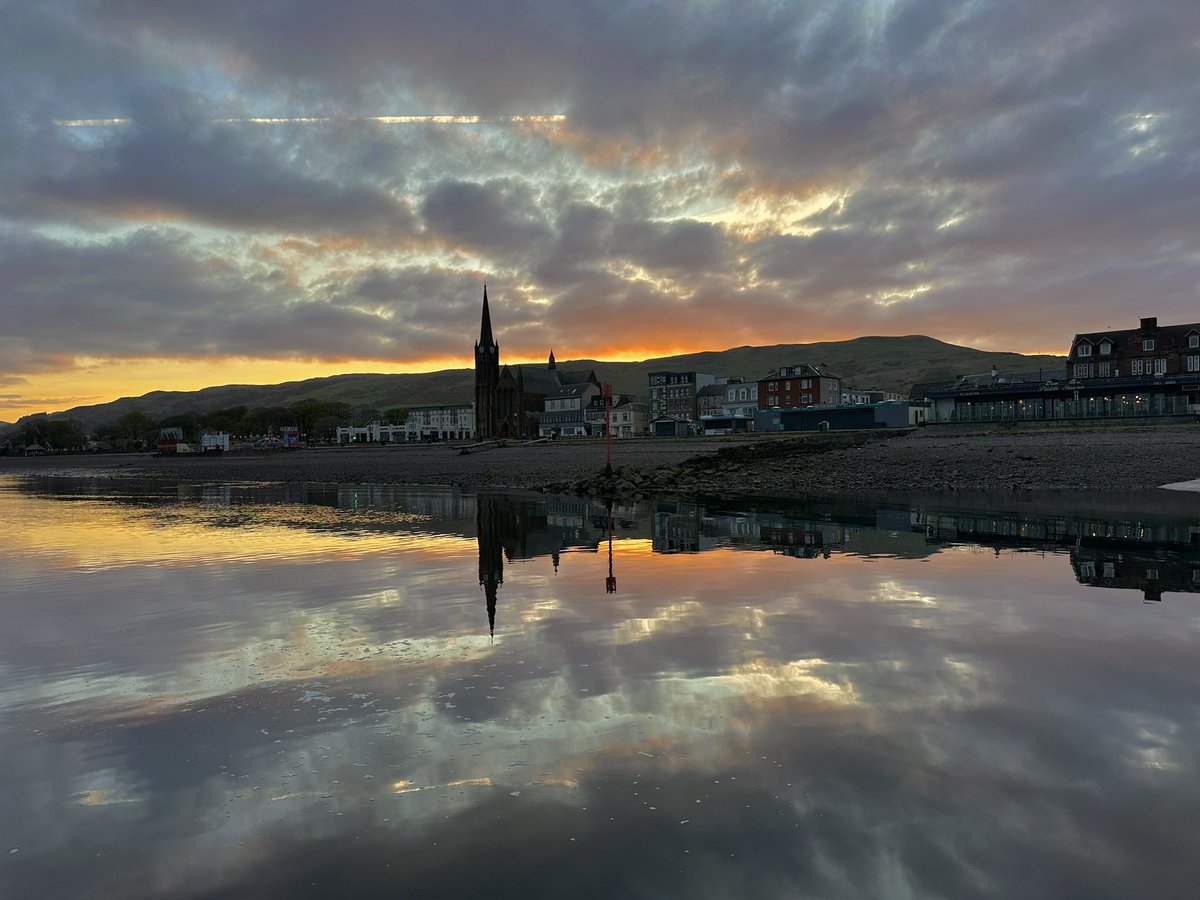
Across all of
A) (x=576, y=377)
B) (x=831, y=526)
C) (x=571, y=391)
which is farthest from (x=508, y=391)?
(x=831, y=526)

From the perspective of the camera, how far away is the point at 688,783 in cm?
607

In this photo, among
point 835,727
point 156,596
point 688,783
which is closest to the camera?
point 688,783

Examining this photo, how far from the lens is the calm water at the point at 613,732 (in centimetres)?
499

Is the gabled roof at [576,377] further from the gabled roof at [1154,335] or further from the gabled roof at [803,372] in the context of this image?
the gabled roof at [1154,335]

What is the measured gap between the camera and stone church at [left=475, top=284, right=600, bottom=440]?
172625mm

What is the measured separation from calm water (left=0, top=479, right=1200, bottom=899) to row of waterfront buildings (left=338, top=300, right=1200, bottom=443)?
152 feet

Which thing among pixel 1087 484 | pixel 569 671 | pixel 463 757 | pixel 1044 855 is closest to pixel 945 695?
pixel 1044 855

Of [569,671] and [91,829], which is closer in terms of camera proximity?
[91,829]

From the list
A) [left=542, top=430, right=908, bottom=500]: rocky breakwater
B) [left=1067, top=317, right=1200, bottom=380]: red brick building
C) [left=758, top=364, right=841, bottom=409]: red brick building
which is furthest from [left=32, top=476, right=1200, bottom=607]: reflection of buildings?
[left=758, top=364, right=841, bottom=409]: red brick building

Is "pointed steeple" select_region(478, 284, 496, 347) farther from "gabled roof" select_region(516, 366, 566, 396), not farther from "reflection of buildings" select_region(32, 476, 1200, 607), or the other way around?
"reflection of buildings" select_region(32, 476, 1200, 607)

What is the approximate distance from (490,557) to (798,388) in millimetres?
119771

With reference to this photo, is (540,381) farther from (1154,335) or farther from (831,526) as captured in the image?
(831,526)

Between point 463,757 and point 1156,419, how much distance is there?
89311mm

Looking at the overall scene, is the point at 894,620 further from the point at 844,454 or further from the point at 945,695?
the point at 844,454
